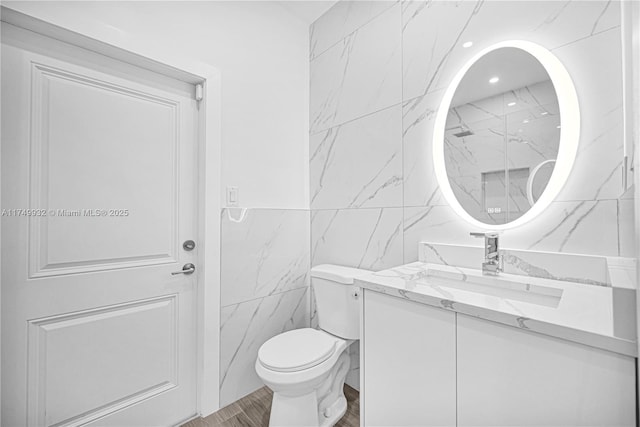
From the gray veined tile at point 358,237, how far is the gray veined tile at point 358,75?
2.03 feet

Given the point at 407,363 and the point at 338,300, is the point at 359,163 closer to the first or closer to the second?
the point at 338,300

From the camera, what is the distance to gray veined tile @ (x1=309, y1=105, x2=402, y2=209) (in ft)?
5.13

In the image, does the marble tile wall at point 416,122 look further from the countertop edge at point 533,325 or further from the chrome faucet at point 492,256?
the countertop edge at point 533,325

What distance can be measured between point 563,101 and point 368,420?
56.3 inches

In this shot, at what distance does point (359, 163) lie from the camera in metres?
1.73

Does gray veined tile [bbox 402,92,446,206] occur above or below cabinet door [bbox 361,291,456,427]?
above

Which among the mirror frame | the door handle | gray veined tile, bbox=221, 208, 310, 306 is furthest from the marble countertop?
the door handle

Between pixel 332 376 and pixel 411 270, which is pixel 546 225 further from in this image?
pixel 332 376

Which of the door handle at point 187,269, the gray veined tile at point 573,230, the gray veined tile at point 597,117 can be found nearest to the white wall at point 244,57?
the door handle at point 187,269

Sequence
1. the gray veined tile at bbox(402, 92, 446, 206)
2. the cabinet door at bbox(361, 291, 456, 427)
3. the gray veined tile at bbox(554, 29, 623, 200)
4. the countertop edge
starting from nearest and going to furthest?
the countertop edge
the cabinet door at bbox(361, 291, 456, 427)
the gray veined tile at bbox(554, 29, 623, 200)
the gray veined tile at bbox(402, 92, 446, 206)

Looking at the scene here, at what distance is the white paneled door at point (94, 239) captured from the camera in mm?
1104

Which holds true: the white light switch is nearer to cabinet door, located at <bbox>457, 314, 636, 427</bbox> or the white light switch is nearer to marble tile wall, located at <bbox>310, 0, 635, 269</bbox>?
marble tile wall, located at <bbox>310, 0, 635, 269</bbox>

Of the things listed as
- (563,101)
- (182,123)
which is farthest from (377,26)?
(182,123)

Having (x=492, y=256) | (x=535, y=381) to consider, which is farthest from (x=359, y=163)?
(x=535, y=381)
